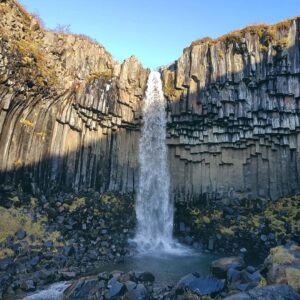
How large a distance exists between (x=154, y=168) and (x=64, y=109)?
750cm

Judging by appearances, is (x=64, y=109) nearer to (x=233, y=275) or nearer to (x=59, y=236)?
(x=59, y=236)

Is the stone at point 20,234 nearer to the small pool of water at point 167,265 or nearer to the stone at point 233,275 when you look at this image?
the small pool of water at point 167,265

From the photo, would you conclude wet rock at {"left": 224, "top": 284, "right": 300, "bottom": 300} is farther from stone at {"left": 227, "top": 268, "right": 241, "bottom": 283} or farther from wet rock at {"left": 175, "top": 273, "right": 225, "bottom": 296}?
stone at {"left": 227, "top": 268, "right": 241, "bottom": 283}

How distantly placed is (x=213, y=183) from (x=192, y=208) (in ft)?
7.59

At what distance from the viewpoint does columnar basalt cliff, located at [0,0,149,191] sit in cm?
2072

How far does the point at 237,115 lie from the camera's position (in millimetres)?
23359

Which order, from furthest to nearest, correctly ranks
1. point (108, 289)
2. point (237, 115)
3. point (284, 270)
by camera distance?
point (237, 115)
point (108, 289)
point (284, 270)

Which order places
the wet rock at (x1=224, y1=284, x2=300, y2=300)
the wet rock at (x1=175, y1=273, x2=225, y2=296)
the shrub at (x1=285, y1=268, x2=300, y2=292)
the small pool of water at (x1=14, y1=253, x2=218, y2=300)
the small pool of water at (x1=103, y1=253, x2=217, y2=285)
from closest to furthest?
the wet rock at (x1=224, y1=284, x2=300, y2=300)
the shrub at (x1=285, y1=268, x2=300, y2=292)
the wet rock at (x1=175, y1=273, x2=225, y2=296)
the small pool of water at (x1=14, y1=253, x2=218, y2=300)
the small pool of water at (x1=103, y1=253, x2=217, y2=285)

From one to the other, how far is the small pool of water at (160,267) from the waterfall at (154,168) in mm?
4081

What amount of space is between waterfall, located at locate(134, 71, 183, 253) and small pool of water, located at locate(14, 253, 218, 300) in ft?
13.4

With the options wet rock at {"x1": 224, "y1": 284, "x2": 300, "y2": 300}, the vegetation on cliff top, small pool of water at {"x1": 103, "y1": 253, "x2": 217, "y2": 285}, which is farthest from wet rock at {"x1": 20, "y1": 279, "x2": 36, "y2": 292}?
the vegetation on cliff top

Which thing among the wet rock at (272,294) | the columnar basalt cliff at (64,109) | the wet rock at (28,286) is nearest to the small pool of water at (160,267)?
the wet rock at (28,286)

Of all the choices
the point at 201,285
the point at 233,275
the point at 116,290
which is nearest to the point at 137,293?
the point at 116,290

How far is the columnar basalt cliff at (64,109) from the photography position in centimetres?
2072
